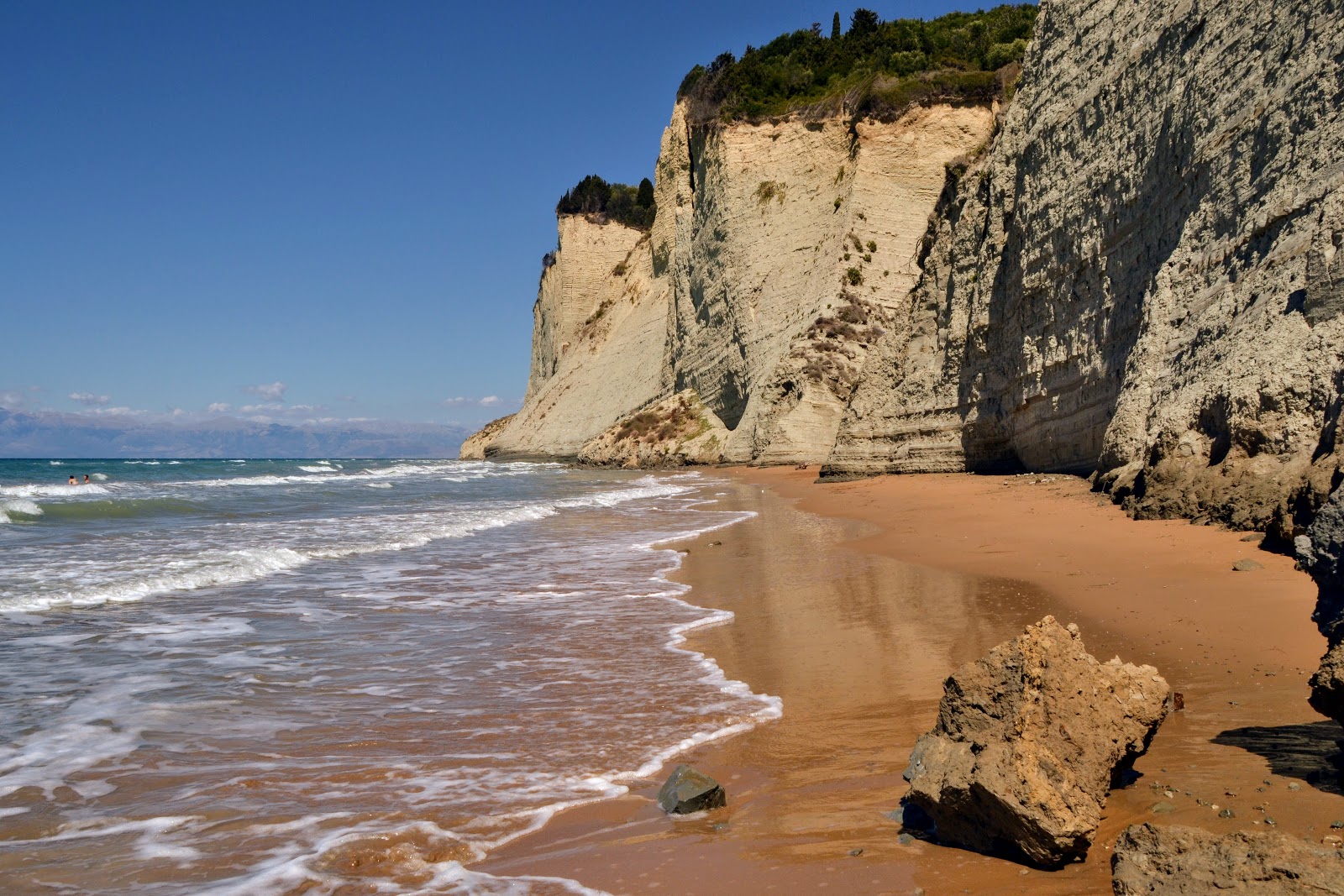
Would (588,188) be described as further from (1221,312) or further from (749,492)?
(1221,312)

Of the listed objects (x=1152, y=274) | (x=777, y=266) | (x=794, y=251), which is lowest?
(x=1152, y=274)

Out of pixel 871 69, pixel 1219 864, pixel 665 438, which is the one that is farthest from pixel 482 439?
pixel 1219 864

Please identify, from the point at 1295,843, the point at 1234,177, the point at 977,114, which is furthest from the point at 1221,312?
the point at 977,114

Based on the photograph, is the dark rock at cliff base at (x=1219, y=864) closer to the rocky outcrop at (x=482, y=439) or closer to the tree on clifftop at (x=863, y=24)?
the tree on clifftop at (x=863, y=24)

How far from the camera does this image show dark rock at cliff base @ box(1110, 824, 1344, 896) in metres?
2.38

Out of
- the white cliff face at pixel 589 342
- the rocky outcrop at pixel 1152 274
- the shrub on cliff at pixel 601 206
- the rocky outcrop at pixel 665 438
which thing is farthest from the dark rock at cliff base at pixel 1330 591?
the shrub on cliff at pixel 601 206

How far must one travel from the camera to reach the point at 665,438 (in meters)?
43.6

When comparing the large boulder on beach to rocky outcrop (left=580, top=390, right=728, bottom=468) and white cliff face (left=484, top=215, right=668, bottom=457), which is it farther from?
white cliff face (left=484, top=215, right=668, bottom=457)

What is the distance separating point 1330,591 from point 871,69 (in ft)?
133

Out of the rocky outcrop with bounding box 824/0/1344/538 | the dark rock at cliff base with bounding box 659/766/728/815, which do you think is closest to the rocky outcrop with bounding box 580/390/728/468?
the rocky outcrop with bounding box 824/0/1344/538

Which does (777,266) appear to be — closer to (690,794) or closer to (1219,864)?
(690,794)

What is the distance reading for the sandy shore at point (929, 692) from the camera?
3168mm

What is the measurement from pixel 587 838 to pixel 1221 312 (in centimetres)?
959

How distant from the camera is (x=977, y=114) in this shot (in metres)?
36.6
